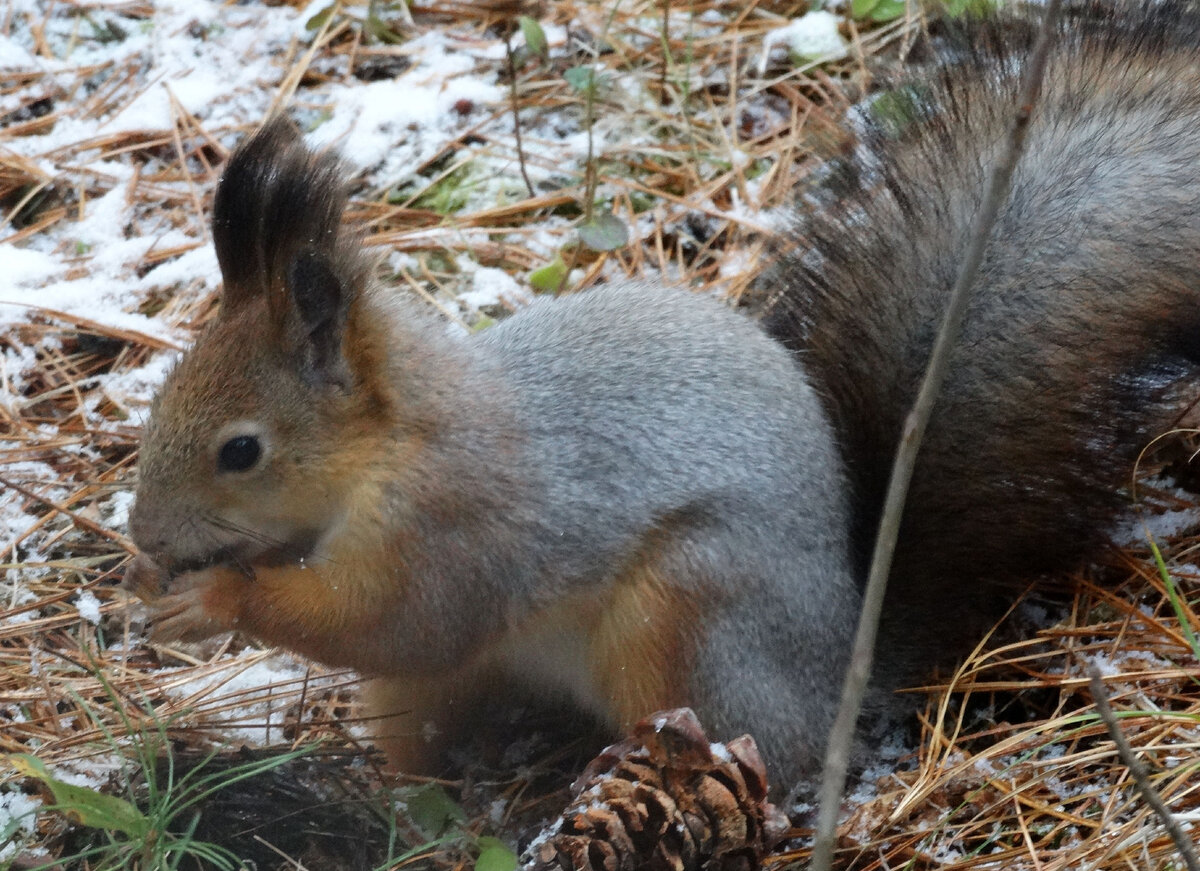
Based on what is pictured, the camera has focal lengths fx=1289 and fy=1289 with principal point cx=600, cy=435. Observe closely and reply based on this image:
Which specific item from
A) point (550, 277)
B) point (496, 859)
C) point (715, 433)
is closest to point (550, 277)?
point (550, 277)

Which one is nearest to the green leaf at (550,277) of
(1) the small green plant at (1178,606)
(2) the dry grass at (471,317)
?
(2) the dry grass at (471,317)

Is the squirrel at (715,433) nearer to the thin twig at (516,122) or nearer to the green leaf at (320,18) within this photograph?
the thin twig at (516,122)

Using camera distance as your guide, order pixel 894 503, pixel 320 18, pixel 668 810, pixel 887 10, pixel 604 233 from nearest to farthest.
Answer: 1. pixel 894 503
2. pixel 668 810
3. pixel 604 233
4. pixel 887 10
5. pixel 320 18

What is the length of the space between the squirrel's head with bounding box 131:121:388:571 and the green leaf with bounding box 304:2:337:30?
212 cm

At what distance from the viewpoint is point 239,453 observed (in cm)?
207

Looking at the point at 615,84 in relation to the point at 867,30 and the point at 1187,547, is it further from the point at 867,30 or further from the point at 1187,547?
the point at 1187,547

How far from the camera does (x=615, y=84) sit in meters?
3.81

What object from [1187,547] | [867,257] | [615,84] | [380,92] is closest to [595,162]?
[615,84]

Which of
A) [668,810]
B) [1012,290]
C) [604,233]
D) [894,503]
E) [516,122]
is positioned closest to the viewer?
[894,503]

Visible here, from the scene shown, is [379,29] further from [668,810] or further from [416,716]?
[668,810]

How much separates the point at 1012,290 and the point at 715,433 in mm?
555

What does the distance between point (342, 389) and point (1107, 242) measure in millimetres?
1289

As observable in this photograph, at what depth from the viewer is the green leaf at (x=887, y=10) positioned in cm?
Result: 362

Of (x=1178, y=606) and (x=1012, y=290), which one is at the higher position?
(x=1012, y=290)
